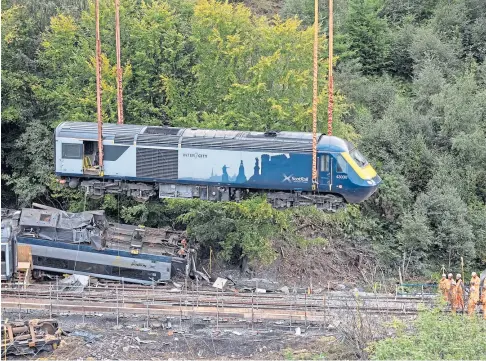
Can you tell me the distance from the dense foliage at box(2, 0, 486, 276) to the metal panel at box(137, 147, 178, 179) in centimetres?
376

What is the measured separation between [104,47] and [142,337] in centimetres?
1474

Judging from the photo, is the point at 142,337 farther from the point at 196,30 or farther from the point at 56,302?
the point at 196,30

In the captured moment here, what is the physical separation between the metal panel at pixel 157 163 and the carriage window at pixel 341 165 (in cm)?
576

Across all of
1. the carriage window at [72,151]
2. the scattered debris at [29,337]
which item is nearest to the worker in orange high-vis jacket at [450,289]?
the scattered debris at [29,337]

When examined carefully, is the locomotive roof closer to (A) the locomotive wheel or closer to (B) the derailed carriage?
(B) the derailed carriage

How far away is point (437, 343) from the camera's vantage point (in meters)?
21.4

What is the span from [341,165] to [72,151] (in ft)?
31.6

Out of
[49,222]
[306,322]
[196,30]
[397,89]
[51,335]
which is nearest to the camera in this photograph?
[51,335]

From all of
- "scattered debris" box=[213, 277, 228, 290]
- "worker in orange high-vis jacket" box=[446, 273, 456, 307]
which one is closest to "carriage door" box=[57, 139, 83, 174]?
"scattered debris" box=[213, 277, 228, 290]

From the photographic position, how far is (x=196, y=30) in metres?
33.5

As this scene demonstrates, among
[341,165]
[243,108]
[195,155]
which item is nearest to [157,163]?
[195,155]

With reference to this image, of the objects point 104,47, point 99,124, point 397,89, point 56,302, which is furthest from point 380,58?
point 56,302

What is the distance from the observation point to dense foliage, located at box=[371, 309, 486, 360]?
21047 millimetres

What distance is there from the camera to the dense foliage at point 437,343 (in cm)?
2105
